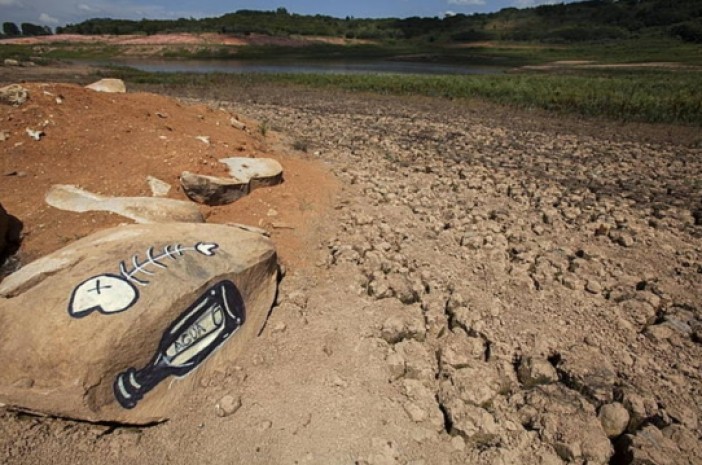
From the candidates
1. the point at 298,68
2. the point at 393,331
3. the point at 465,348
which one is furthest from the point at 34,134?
the point at 298,68

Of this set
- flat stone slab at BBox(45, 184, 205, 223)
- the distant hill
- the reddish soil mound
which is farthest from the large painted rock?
the distant hill

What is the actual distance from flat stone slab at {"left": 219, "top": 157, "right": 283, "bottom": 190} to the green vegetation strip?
14056 millimetres

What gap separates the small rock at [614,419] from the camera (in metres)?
2.99

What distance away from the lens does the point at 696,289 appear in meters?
4.68

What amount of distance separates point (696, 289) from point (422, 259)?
3.02 meters

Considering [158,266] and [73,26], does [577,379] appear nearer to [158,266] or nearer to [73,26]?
[158,266]

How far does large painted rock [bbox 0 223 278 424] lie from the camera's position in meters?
2.60

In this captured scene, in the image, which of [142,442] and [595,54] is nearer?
[142,442]

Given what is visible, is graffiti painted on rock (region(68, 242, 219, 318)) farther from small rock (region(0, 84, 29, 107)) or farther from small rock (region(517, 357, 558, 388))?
small rock (region(0, 84, 29, 107))

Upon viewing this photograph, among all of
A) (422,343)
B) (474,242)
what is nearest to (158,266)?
(422,343)

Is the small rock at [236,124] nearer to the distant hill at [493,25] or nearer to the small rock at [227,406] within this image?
the small rock at [227,406]

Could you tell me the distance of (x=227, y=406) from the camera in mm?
3061

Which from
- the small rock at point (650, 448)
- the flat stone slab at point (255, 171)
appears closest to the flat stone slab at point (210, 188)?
the flat stone slab at point (255, 171)

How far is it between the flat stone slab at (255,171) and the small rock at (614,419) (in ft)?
15.9
